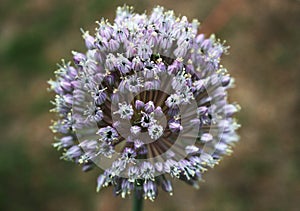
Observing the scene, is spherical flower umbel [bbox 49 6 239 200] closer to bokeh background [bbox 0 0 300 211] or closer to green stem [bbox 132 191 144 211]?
green stem [bbox 132 191 144 211]

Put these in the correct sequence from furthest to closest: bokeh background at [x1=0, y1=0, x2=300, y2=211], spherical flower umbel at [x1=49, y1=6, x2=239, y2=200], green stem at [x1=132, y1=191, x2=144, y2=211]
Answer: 1. bokeh background at [x1=0, y1=0, x2=300, y2=211]
2. green stem at [x1=132, y1=191, x2=144, y2=211]
3. spherical flower umbel at [x1=49, y1=6, x2=239, y2=200]

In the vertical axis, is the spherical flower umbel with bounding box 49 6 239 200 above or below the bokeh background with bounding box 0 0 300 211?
below

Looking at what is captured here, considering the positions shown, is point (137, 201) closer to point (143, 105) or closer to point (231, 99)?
point (143, 105)

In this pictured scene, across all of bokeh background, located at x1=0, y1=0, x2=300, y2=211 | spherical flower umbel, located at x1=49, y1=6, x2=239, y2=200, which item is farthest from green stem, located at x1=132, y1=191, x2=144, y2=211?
bokeh background, located at x1=0, y1=0, x2=300, y2=211

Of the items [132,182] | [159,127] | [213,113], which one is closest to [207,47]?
[213,113]

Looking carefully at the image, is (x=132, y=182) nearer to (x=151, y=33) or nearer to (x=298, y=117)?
(x=151, y=33)

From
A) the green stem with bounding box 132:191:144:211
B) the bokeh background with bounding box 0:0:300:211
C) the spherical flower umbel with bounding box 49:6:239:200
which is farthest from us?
the bokeh background with bounding box 0:0:300:211
